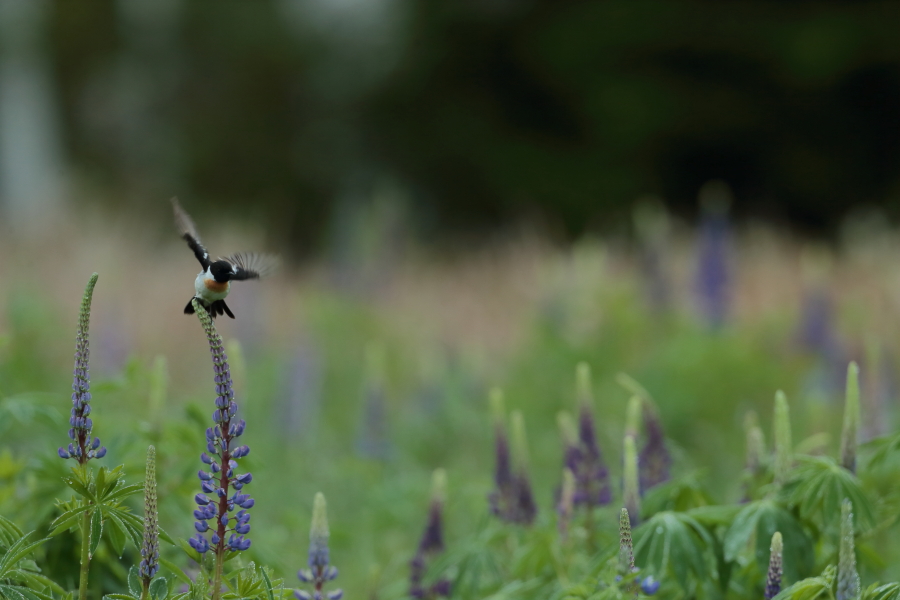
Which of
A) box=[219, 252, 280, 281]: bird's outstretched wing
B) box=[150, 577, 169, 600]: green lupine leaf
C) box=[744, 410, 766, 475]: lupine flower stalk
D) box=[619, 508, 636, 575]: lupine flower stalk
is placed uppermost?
box=[219, 252, 280, 281]: bird's outstretched wing

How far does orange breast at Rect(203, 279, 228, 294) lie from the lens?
5.85ft

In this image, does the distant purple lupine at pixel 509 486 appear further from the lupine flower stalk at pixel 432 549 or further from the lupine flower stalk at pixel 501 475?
the lupine flower stalk at pixel 432 549

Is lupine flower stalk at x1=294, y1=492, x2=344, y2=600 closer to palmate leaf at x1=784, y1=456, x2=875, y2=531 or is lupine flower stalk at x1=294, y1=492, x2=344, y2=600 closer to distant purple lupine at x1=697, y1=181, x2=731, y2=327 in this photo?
palmate leaf at x1=784, y1=456, x2=875, y2=531

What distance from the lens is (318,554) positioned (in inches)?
73.5

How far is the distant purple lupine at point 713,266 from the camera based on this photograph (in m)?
5.45

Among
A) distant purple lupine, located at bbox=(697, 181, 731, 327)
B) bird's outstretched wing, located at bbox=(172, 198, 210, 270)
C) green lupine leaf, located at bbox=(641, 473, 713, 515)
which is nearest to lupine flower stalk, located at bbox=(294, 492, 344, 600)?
bird's outstretched wing, located at bbox=(172, 198, 210, 270)

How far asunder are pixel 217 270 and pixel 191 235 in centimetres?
19

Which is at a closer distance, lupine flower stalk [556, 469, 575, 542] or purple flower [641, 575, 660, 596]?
purple flower [641, 575, 660, 596]

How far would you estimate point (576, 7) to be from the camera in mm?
15914

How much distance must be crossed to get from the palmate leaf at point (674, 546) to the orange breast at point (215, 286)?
97cm

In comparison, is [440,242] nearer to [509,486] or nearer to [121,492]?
[509,486]

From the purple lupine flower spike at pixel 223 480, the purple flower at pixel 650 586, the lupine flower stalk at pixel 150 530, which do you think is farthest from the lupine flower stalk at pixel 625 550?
the lupine flower stalk at pixel 150 530

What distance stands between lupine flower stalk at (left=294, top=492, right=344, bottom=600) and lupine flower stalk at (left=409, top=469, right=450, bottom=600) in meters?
0.54

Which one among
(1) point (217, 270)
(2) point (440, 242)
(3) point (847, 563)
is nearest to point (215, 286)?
(1) point (217, 270)
